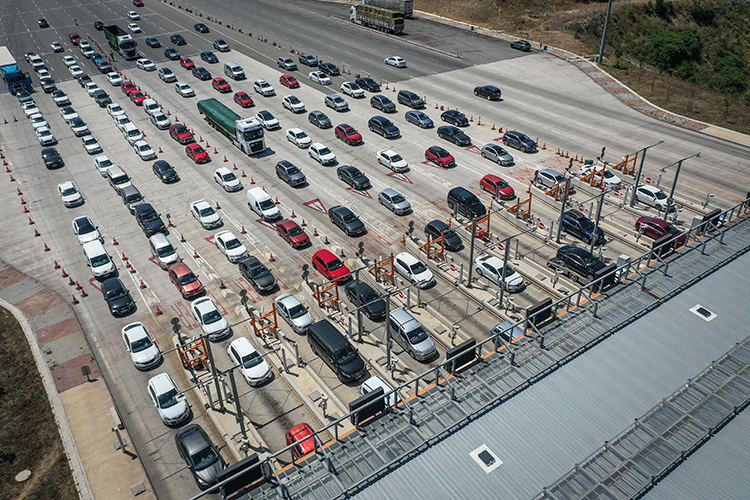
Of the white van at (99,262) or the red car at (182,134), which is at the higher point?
the red car at (182,134)

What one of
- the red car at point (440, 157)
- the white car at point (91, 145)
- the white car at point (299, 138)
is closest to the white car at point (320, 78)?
the white car at point (299, 138)

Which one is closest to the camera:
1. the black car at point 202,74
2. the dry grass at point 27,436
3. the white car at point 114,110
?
the dry grass at point 27,436

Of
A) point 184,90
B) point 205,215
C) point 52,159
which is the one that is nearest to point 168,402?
point 205,215

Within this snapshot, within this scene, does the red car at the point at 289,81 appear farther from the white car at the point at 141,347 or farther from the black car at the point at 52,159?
the white car at the point at 141,347

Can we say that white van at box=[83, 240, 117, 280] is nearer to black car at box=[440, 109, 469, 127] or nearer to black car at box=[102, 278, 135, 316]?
black car at box=[102, 278, 135, 316]

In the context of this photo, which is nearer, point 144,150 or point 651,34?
point 144,150

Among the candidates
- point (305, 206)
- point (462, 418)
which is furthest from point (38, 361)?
point (462, 418)

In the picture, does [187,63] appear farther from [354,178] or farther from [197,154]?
[354,178]
